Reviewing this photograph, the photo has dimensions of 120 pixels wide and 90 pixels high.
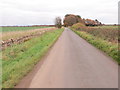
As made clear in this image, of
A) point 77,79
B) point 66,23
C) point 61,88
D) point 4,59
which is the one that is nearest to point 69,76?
point 77,79

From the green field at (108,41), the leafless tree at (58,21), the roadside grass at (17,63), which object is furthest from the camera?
the leafless tree at (58,21)

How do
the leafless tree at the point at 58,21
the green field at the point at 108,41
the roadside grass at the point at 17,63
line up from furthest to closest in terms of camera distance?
the leafless tree at the point at 58,21 → the green field at the point at 108,41 → the roadside grass at the point at 17,63

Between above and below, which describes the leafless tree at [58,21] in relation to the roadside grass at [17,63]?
above

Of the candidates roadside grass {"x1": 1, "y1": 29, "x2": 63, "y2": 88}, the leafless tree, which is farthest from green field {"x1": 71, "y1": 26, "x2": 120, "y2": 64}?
the leafless tree

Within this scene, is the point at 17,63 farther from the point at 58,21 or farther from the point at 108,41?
the point at 58,21

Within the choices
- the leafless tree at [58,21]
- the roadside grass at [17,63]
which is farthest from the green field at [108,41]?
the leafless tree at [58,21]

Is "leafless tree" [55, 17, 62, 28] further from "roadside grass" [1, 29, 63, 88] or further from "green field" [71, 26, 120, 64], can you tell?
"roadside grass" [1, 29, 63, 88]

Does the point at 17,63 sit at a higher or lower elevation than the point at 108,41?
lower

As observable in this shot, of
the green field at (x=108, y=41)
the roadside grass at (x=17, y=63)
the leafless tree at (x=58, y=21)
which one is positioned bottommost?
the roadside grass at (x=17, y=63)

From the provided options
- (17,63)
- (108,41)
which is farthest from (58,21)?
(17,63)

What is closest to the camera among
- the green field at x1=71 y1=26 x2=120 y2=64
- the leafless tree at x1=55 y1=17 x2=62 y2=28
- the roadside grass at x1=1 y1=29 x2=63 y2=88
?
the roadside grass at x1=1 y1=29 x2=63 y2=88

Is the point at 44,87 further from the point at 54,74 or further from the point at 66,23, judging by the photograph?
the point at 66,23

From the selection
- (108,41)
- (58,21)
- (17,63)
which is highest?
(58,21)

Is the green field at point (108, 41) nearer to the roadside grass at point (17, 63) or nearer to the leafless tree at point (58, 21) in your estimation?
the roadside grass at point (17, 63)
